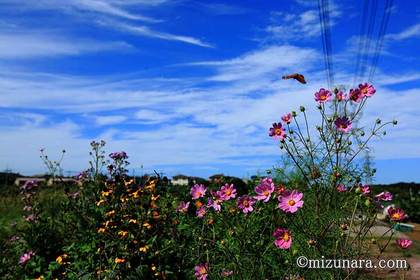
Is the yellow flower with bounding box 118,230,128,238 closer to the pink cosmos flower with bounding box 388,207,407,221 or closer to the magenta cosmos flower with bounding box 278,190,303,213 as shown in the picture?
the magenta cosmos flower with bounding box 278,190,303,213

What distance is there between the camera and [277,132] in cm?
306

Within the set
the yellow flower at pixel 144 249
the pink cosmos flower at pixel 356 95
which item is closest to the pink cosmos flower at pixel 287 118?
the pink cosmos flower at pixel 356 95

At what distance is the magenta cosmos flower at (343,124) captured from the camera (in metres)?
2.86

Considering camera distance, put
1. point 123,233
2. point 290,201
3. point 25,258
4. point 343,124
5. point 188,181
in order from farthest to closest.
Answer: point 188,181 < point 25,258 < point 123,233 < point 343,124 < point 290,201

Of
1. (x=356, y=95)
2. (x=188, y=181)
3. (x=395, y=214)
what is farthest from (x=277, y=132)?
(x=188, y=181)

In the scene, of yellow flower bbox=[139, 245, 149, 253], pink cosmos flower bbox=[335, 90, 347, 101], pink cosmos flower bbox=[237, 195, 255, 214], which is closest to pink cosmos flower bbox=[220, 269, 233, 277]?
pink cosmos flower bbox=[237, 195, 255, 214]

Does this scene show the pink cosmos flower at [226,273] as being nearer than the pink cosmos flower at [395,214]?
No

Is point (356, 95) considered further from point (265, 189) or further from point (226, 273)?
point (226, 273)

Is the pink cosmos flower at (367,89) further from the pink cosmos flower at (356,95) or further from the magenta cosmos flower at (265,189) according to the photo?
the magenta cosmos flower at (265,189)

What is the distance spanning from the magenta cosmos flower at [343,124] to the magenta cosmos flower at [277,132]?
1.06 feet

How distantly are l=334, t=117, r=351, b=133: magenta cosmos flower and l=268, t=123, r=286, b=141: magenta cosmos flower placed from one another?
322 millimetres

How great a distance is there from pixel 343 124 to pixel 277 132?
0.39m

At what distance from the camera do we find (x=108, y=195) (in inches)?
189

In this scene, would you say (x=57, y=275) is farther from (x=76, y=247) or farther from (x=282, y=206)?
(x=282, y=206)
